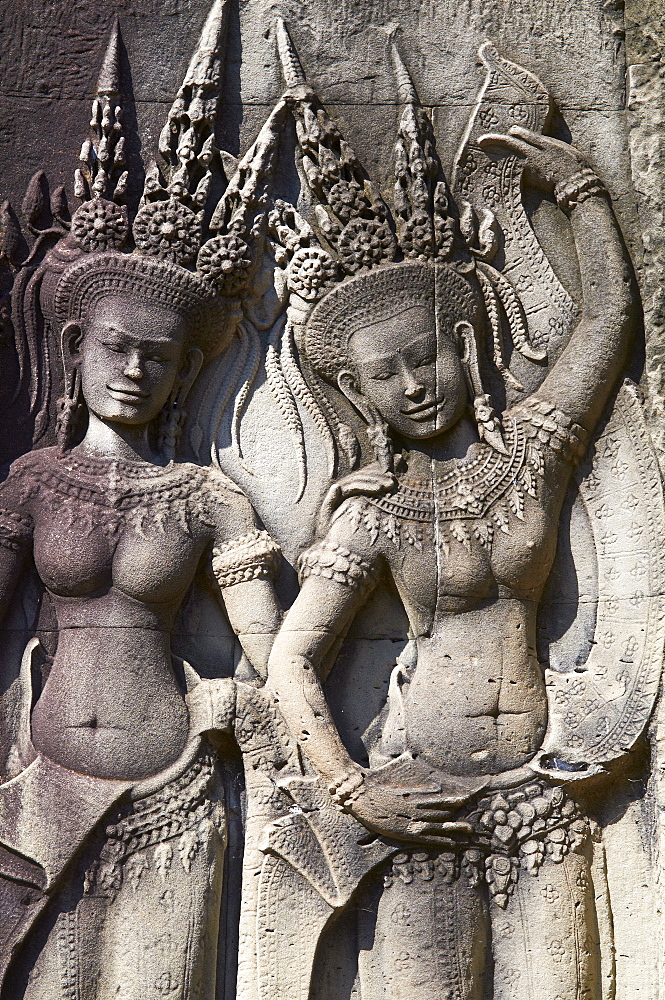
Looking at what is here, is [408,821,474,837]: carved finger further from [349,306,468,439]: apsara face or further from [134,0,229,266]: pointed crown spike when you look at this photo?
[134,0,229,266]: pointed crown spike

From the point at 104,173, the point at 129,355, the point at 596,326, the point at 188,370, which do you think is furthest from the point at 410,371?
the point at 104,173

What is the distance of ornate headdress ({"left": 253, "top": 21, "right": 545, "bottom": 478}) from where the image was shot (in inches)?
201

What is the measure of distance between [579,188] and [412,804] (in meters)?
Answer: 2.67

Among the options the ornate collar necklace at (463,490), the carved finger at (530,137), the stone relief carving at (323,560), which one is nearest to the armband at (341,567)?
the stone relief carving at (323,560)

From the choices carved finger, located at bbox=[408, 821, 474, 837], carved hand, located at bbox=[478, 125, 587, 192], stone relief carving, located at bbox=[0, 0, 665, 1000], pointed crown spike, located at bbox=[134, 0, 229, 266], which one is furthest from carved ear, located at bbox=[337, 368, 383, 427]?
carved finger, located at bbox=[408, 821, 474, 837]

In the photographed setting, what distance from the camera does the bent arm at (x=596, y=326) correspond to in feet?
16.7

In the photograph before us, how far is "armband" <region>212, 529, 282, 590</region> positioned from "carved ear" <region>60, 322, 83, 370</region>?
39.5 inches

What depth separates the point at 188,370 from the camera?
17.1ft

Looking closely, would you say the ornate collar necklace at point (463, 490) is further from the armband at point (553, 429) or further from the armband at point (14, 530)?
the armband at point (14, 530)

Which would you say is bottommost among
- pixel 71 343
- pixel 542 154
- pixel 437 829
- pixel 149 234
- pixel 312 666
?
pixel 437 829

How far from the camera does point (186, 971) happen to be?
4.73 metres

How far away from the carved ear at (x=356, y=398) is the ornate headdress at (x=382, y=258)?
42 millimetres

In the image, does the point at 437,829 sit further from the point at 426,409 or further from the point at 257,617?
the point at 426,409

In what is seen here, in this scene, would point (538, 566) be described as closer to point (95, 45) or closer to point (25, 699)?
point (25, 699)
